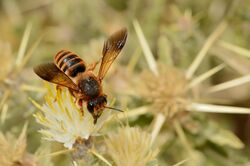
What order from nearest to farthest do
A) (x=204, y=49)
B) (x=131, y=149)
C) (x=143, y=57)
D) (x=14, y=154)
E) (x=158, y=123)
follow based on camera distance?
1. (x=131, y=149)
2. (x=14, y=154)
3. (x=158, y=123)
4. (x=204, y=49)
5. (x=143, y=57)

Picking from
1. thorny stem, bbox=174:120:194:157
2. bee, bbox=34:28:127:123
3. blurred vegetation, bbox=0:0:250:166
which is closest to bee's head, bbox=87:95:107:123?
bee, bbox=34:28:127:123

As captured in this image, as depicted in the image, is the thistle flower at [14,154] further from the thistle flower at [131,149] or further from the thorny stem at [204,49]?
the thorny stem at [204,49]

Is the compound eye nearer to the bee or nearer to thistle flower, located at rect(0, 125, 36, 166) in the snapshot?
the bee

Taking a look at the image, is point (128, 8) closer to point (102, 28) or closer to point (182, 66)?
point (102, 28)

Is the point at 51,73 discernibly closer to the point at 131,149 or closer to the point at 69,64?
the point at 69,64

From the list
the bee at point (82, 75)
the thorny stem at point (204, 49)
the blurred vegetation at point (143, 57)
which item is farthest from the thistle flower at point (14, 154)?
the thorny stem at point (204, 49)

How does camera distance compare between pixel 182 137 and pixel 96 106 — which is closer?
pixel 96 106

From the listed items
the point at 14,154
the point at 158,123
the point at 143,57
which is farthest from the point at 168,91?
the point at 14,154
